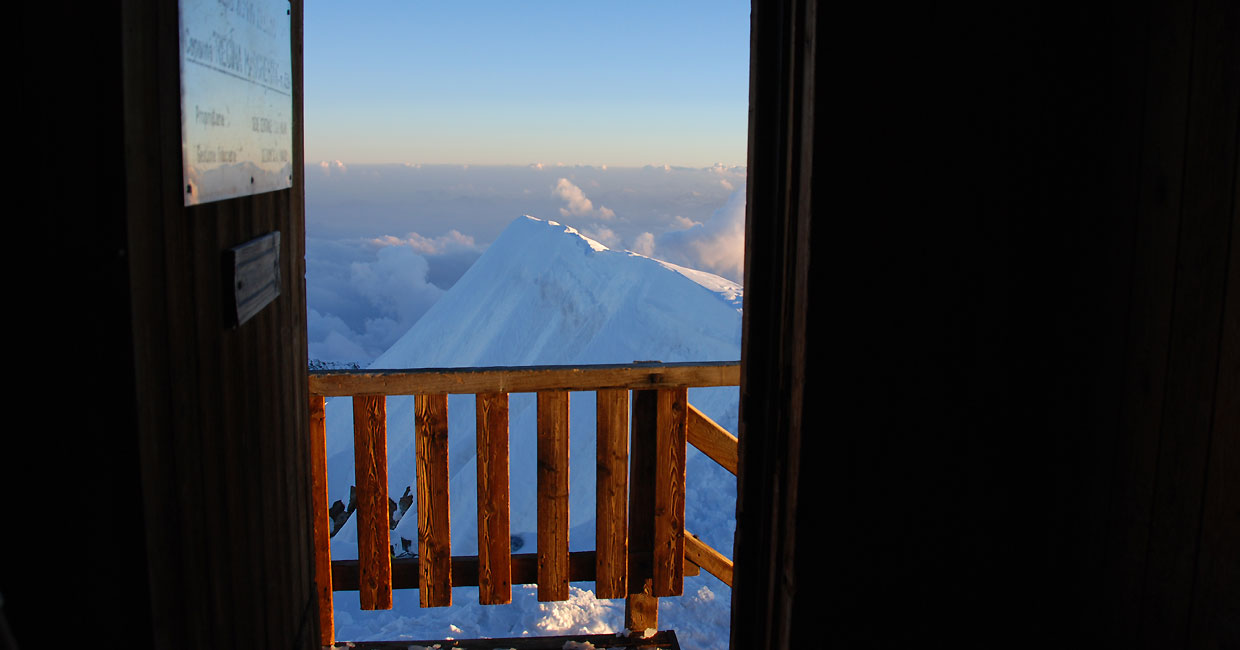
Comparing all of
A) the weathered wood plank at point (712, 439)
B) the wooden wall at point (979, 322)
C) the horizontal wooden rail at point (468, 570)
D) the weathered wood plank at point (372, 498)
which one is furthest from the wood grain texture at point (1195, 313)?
the weathered wood plank at point (372, 498)

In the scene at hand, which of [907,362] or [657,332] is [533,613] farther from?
[657,332]

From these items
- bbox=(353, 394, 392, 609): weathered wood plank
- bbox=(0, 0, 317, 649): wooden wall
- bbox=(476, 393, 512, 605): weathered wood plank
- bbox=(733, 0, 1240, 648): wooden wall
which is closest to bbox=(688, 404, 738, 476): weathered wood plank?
bbox=(476, 393, 512, 605): weathered wood plank

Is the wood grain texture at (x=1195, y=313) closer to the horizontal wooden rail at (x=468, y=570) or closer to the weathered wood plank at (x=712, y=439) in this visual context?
the weathered wood plank at (x=712, y=439)

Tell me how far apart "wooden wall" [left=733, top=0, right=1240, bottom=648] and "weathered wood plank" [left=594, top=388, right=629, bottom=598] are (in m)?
1.74

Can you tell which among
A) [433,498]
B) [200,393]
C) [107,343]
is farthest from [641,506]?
[107,343]

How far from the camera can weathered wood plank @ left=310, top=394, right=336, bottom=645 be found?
328 centimetres

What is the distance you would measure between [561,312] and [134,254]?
18639 millimetres

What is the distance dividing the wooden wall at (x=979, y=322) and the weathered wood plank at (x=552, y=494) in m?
1.73

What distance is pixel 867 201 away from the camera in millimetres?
1549

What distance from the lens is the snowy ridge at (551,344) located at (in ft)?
42.7

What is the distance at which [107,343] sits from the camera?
1056mm

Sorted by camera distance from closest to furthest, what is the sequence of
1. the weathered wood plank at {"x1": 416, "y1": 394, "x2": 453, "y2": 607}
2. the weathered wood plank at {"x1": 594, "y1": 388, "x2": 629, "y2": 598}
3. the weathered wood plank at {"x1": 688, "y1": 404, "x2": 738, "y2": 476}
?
the weathered wood plank at {"x1": 416, "y1": 394, "x2": 453, "y2": 607}, the weathered wood plank at {"x1": 594, "y1": 388, "x2": 629, "y2": 598}, the weathered wood plank at {"x1": 688, "y1": 404, "x2": 738, "y2": 476}

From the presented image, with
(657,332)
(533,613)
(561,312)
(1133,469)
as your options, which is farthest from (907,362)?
(561,312)

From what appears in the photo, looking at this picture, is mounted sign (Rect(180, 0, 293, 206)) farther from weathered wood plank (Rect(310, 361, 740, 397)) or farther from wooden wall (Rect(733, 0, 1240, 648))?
weathered wood plank (Rect(310, 361, 740, 397))
